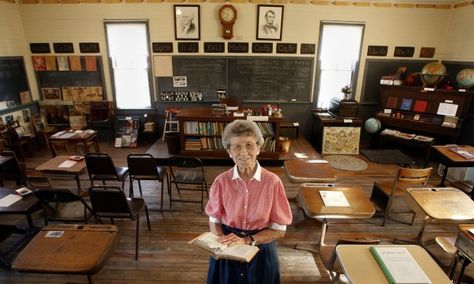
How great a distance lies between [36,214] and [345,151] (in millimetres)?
5683

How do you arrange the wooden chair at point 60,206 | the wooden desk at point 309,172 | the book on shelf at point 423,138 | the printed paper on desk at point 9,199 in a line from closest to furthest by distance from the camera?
1. the wooden chair at point 60,206
2. the printed paper on desk at point 9,199
3. the wooden desk at point 309,172
4. the book on shelf at point 423,138

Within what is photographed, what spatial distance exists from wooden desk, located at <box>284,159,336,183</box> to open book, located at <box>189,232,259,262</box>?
150cm

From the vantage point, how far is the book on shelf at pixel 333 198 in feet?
7.85

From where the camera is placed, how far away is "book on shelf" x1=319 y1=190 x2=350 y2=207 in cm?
239

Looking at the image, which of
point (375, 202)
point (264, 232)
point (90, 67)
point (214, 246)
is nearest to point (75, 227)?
point (214, 246)

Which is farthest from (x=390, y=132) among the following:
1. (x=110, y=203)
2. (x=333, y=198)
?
(x=110, y=203)

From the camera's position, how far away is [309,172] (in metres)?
3.08

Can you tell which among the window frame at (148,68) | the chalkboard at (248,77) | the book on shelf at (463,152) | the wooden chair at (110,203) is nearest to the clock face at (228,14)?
the chalkboard at (248,77)

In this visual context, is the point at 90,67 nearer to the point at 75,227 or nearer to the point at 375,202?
the point at 75,227

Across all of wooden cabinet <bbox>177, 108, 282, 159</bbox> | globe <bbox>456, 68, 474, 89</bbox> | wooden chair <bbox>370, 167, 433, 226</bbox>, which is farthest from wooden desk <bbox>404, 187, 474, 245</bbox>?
globe <bbox>456, 68, 474, 89</bbox>

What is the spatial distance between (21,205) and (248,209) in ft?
8.15

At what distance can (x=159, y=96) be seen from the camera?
6.27 m

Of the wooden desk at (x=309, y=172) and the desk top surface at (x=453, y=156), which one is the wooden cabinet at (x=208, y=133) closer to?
the wooden desk at (x=309, y=172)

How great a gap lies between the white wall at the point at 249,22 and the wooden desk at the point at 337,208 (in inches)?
170
